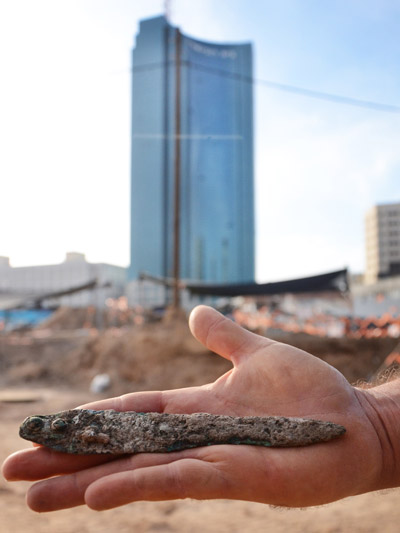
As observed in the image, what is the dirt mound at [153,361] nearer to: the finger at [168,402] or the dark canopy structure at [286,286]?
the dark canopy structure at [286,286]

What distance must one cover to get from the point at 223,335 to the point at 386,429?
28.5 inches

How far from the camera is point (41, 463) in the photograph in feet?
4.79

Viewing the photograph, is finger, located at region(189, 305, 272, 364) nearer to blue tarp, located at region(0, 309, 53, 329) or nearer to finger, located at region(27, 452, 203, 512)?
finger, located at region(27, 452, 203, 512)

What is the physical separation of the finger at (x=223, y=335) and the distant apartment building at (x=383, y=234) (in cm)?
5166

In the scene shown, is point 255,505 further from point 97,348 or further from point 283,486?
point 97,348

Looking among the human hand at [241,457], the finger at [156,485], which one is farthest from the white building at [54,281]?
the finger at [156,485]

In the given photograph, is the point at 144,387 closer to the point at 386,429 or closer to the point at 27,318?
the point at 386,429

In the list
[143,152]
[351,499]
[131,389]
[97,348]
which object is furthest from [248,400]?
[97,348]

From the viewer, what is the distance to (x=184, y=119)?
113 inches

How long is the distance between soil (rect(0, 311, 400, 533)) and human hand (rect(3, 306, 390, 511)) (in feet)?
2.02

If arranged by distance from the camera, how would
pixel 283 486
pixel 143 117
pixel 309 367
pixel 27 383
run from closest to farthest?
pixel 283 486 → pixel 309 367 → pixel 143 117 → pixel 27 383

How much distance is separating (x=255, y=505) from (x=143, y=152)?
294 cm

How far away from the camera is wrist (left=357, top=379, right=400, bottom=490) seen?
1566mm

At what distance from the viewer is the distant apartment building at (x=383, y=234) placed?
1953 inches
